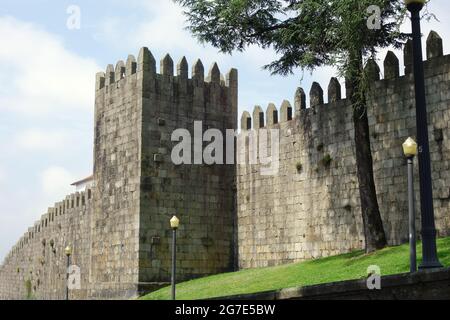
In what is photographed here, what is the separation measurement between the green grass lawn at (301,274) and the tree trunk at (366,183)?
1.72 ft

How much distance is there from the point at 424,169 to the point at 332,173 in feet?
34.6

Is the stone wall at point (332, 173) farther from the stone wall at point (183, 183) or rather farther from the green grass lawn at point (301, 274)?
the green grass lawn at point (301, 274)

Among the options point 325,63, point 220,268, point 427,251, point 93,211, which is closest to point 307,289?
point 427,251

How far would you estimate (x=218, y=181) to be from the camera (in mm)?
25578

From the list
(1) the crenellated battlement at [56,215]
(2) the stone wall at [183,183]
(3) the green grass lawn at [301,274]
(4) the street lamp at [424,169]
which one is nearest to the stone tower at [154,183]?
(2) the stone wall at [183,183]

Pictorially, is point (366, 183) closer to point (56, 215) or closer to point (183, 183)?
point (183, 183)

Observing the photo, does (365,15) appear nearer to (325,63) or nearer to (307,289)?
(325,63)

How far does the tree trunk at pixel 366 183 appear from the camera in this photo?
742 inches

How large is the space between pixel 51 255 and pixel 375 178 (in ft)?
64.1

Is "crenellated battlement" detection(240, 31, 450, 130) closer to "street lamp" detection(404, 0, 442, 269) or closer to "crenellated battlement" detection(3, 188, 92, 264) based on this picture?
"street lamp" detection(404, 0, 442, 269)

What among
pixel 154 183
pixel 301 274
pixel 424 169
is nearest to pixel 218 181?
pixel 154 183

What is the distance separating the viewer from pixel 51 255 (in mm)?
34938

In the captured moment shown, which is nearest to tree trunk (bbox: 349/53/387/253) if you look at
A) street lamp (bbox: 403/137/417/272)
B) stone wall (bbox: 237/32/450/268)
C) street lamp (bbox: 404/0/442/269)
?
stone wall (bbox: 237/32/450/268)

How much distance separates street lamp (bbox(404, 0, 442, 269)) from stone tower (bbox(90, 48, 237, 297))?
13.6 metres
